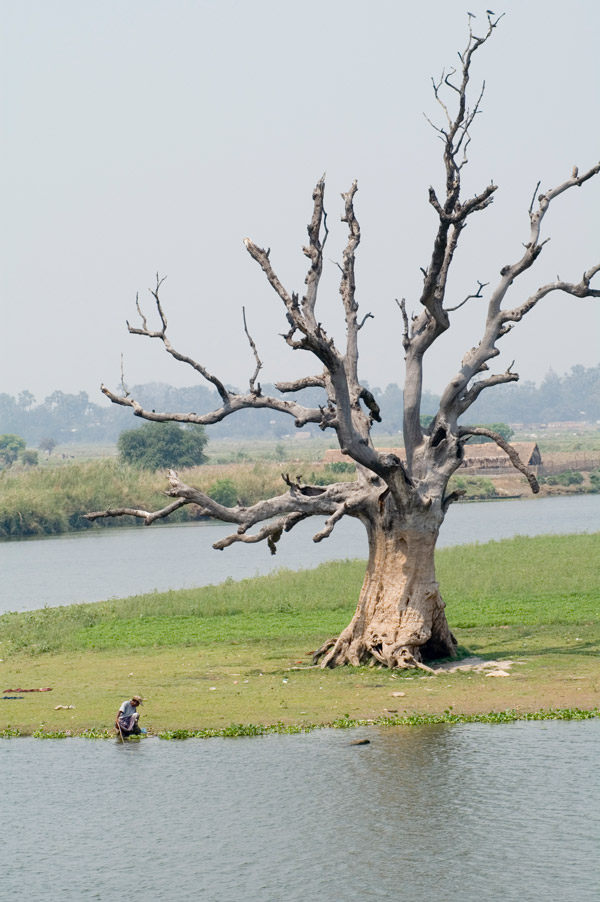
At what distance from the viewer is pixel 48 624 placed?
3136 cm

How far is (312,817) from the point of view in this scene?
15219 millimetres

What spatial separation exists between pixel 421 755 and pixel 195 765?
3116mm

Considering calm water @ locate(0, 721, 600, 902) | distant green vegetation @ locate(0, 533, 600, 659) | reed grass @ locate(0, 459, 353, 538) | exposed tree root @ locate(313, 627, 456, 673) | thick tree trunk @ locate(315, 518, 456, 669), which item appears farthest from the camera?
reed grass @ locate(0, 459, 353, 538)

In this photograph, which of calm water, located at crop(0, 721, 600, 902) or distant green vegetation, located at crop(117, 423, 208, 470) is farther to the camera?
distant green vegetation, located at crop(117, 423, 208, 470)

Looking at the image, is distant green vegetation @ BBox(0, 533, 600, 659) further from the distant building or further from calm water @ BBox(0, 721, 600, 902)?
the distant building

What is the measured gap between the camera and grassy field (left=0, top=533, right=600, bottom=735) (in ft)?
65.1

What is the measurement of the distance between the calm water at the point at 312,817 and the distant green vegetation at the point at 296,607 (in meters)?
9.24

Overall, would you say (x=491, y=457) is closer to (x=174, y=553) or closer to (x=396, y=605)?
(x=174, y=553)

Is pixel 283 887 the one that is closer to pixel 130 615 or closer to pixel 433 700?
pixel 433 700

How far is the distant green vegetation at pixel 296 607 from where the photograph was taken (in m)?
28.0

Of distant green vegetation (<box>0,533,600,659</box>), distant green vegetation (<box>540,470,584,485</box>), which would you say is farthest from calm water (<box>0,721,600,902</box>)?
distant green vegetation (<box>540,470,584,485</box>)

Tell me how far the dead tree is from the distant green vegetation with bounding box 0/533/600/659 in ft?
14.9

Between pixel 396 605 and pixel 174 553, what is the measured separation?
110 feet

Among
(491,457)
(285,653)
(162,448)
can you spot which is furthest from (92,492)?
(285,653)
